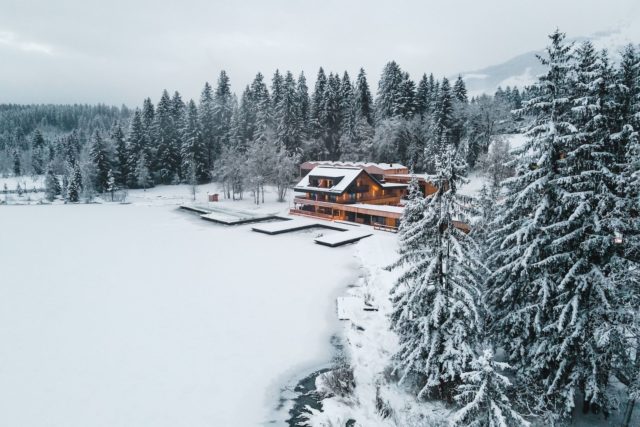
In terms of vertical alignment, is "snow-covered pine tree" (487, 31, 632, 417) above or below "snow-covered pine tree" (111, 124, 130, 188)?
below

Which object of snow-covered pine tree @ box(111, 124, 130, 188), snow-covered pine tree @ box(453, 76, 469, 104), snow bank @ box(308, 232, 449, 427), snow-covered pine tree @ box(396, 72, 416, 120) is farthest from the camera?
snow-covered pine tree @ box(111, 124, 130, 188)

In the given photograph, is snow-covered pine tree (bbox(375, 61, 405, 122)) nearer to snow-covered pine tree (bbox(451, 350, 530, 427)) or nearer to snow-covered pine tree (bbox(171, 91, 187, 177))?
snow-covered pine tree (bbox(171, 91, 187, 177))

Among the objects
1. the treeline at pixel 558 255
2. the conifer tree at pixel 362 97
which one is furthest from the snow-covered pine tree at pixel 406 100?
the treeline at pixel 558 255

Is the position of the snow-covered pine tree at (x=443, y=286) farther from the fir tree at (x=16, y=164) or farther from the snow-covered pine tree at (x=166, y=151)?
the fir tree at (x=16, y=164)

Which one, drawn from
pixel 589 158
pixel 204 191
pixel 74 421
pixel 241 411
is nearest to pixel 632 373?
pixel 589 158

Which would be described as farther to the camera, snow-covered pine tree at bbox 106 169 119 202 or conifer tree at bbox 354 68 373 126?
conifer tree at bbox 354 68 373 126

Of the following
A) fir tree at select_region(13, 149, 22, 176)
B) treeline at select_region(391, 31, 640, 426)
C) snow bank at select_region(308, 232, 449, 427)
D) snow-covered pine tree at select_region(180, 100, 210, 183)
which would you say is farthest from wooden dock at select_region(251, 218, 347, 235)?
fir tree at select_region(13, 149, 22, 176)

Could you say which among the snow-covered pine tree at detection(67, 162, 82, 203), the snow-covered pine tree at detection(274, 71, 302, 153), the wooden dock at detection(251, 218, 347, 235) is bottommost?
the wooden dock at detection(251, 218, 347, 235)
